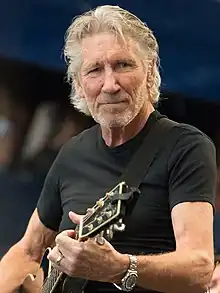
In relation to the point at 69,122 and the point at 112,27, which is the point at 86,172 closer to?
the point at 112,27

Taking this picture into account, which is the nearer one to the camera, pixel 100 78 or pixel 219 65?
pixel 100 78

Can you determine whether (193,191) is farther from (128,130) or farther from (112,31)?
(112,31)

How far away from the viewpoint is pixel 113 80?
139cm

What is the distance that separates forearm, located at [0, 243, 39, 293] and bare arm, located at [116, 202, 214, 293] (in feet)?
1.58

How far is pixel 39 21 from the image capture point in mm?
2156

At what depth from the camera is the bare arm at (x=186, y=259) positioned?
1202 mm

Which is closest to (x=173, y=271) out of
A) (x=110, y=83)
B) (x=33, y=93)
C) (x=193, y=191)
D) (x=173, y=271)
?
(x=173, y=271)

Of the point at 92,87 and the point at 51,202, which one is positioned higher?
the point at 92,87

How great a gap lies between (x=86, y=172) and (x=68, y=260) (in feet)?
1.12

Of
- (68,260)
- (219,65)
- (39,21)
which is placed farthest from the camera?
(219,65)

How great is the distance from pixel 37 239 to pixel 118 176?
35 centimetres

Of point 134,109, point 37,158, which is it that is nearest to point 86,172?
point 134,109

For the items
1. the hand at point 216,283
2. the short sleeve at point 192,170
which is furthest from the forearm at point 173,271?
the hand at point 216,283

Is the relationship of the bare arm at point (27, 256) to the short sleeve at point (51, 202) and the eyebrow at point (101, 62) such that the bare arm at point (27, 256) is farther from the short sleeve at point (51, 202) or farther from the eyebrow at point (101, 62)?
the eyebrow at point (101, 62)
